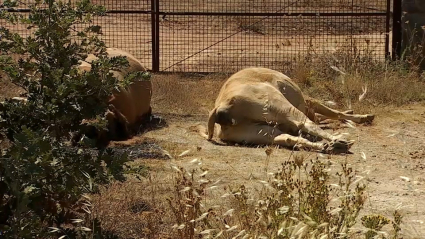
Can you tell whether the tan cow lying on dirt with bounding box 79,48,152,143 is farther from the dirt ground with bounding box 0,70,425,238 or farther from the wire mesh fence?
the wire mesh fence

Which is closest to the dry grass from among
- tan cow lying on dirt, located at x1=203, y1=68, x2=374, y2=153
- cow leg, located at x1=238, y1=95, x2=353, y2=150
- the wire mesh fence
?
the wire mesh fence

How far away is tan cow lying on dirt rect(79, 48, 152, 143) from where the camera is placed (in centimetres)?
871

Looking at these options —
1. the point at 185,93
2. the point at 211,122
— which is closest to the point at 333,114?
the point at 211,122

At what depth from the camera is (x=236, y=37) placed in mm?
18953

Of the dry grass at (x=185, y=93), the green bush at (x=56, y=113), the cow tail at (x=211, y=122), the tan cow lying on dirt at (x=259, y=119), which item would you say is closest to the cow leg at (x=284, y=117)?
the tan cow lying on dirt at (x=259, y=119)

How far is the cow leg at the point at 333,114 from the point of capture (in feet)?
31.9

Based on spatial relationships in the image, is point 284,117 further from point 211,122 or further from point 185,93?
point 185,93

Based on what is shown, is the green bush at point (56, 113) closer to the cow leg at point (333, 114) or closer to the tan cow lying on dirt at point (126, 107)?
the tan cow lying on dirt at point (126, 107)

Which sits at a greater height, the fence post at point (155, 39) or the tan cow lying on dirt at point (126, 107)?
the fence post at point (155, 39)

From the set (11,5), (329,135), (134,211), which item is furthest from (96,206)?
(329,135)

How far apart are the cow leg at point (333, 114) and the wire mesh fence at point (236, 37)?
2229 millimetres

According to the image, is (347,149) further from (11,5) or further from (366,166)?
(11,5)

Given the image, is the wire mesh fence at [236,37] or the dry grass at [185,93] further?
the wire mesh fence at [236,37]

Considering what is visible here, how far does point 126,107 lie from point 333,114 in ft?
8.52
